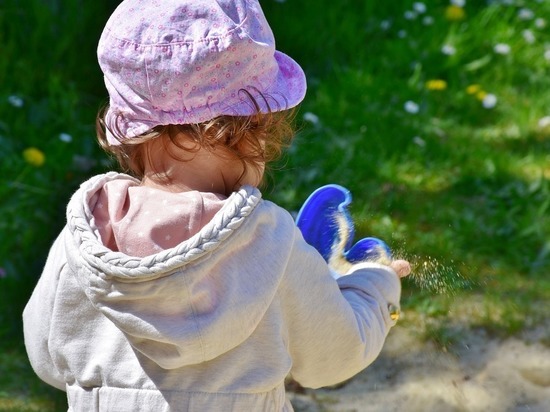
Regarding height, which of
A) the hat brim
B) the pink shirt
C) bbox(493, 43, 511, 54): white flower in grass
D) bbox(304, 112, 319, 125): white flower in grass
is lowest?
bbox(493, 43, 511, 54): white flower in grass

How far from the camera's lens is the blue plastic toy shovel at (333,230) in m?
1.69

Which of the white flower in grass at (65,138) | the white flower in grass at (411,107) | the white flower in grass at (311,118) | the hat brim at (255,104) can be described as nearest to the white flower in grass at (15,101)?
the white flower in grass at (65,138)

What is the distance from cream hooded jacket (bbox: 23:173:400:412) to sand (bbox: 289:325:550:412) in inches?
35.5

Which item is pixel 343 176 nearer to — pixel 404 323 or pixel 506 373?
pixel 404 323

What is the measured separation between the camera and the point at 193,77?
1.31 metres

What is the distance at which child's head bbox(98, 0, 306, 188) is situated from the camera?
1304 mm

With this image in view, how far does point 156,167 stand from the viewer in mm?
1416

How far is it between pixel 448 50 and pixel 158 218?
2608 millimetres

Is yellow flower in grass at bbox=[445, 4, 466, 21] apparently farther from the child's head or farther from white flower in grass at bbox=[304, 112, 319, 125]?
the child's head

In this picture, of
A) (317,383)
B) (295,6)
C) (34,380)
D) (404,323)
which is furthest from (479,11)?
(317,383)

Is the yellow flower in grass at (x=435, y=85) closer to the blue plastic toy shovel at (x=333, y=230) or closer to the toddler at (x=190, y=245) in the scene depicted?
the blue plastic toy shovel at (x=333, y=230)

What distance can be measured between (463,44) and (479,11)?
32 cm

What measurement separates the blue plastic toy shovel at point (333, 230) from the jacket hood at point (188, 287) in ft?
1.16

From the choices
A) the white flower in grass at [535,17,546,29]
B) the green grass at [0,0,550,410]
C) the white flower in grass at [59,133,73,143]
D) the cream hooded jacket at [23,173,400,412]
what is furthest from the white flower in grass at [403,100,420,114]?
the cream hooded jacket at [23,173,400,412]
